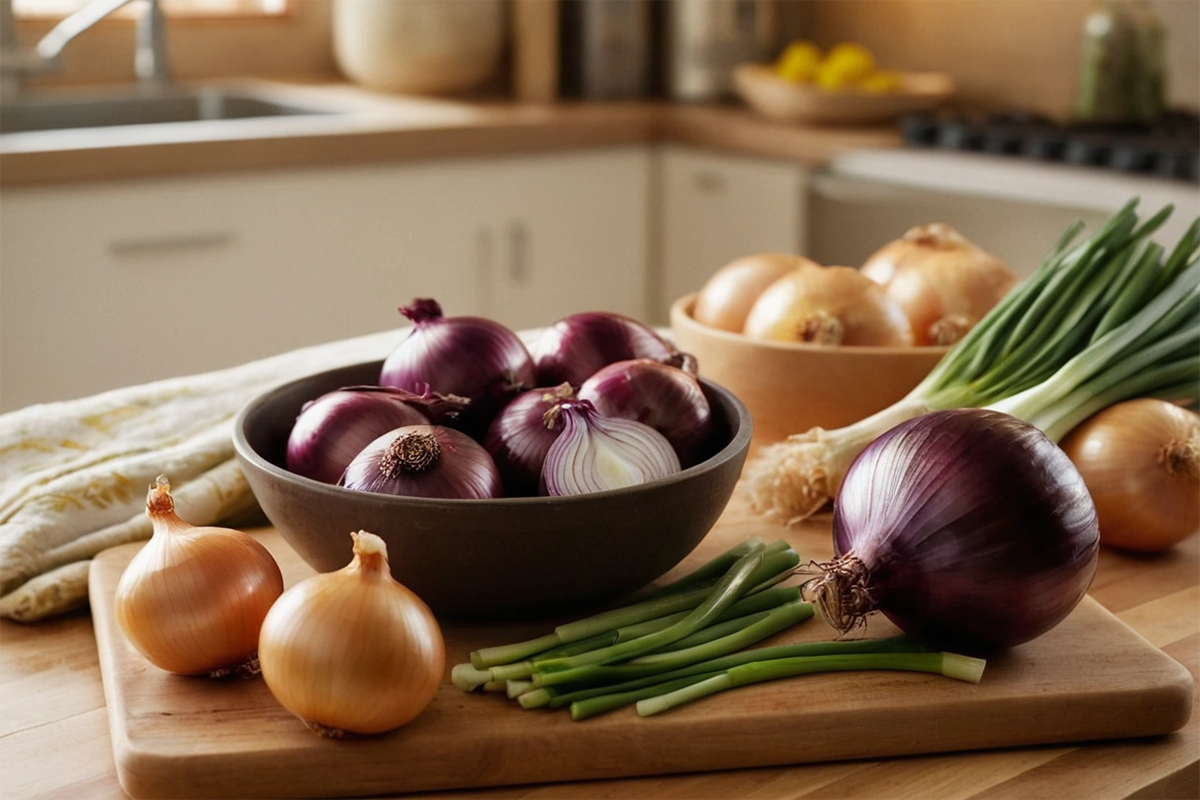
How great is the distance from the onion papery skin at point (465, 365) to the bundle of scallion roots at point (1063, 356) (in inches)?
7.9

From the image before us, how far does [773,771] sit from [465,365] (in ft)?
1.03

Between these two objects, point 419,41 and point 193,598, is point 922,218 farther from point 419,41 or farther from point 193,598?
point 193,598

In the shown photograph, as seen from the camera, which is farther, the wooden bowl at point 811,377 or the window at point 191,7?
the window at point 191,7

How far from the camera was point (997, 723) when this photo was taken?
0.70 meters

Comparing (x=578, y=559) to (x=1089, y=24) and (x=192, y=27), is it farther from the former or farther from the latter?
(x=192, y=27)

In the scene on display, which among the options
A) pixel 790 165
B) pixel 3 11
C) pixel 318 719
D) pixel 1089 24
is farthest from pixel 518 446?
pixel 3 11

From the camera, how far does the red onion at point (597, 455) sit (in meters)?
0.74

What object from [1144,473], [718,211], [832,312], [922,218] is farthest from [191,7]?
[1144,473]

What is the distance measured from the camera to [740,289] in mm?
1110

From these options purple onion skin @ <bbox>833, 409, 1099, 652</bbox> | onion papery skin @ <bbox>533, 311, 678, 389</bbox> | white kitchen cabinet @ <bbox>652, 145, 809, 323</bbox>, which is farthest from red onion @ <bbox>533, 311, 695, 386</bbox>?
white kitchen cabinet @ <bbox>652, 145, 809, 323</bbox>

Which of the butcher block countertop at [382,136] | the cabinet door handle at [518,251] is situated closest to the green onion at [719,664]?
the butcher block countertop at [382,136]

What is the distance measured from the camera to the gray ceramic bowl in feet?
2.32

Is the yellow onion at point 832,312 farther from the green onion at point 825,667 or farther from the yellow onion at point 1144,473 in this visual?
the green onion at point 825,667

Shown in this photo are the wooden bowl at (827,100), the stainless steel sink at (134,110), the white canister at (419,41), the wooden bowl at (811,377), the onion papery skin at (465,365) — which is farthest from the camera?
the white canister at (419,41)
